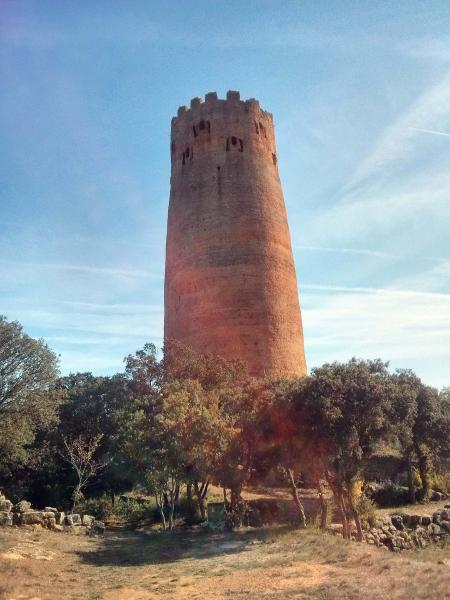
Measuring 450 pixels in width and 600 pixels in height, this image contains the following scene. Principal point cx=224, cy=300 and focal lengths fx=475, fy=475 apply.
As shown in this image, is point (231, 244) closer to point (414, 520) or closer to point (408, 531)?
point (414, 520)

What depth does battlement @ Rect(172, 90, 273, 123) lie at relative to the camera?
3378 cm

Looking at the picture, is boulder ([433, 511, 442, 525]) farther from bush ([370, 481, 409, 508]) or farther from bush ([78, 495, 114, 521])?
bush ([78, 495, 114, 521])

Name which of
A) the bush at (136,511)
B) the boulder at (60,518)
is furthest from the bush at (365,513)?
the boulder at (60,518)

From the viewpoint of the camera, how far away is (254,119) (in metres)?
34.2

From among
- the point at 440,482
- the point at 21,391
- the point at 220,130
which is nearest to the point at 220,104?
the point at 220,130

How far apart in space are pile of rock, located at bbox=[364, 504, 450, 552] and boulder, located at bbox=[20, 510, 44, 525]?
10669 mm

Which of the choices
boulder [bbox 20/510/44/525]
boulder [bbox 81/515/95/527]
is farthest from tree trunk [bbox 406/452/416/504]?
boulder [bbox 20/510/44/525]

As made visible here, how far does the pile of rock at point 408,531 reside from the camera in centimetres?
1593

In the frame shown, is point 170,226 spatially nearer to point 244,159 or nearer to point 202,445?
point 244,159

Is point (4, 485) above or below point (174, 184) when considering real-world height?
below

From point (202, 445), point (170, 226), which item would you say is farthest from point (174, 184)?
point (202, 445)

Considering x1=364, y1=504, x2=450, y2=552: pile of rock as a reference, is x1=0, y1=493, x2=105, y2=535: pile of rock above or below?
above

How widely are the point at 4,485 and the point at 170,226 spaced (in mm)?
19171

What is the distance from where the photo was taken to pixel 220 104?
33.8 metres
